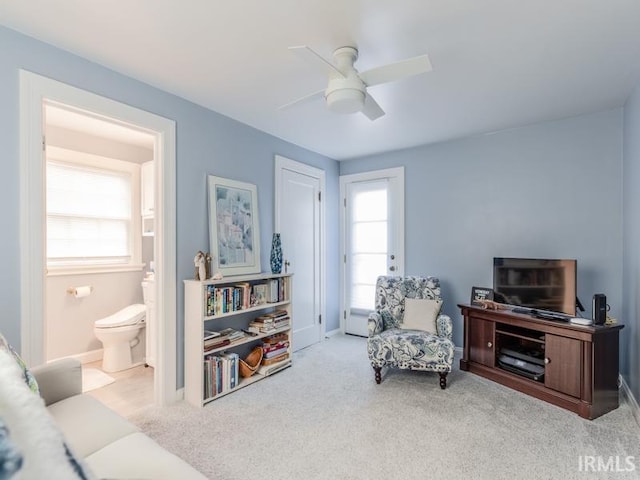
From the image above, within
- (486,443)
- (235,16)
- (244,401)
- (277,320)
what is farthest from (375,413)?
(235,16)

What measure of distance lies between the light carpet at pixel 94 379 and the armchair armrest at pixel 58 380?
1.40 meters

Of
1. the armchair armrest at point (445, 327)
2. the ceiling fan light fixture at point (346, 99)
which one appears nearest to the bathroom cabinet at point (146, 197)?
the ceiling fan light fixture at point (346, 99)

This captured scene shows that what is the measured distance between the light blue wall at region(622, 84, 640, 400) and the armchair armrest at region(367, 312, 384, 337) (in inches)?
74.5

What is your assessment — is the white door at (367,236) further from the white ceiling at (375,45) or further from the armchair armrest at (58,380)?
the armchair armrest at (58,380)

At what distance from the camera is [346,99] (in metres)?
1.87

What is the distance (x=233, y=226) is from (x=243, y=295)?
643 mm

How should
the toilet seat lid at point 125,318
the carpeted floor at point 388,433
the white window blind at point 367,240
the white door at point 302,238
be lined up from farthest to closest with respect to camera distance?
the white window blind at point 367,240
the white door at point 302,238
the toilet seat lid at point 125,318
the carpeted floor at point 388,433

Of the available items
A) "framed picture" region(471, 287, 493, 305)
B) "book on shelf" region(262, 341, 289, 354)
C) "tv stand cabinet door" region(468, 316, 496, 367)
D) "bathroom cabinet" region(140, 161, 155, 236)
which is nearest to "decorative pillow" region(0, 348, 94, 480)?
"book on shelf" region(262, 341, 289, 354)

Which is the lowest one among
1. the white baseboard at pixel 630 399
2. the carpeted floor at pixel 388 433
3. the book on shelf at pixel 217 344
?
the carpeted floor at pixel 388 433

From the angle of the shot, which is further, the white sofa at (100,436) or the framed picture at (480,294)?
the framed picture at (480,294)

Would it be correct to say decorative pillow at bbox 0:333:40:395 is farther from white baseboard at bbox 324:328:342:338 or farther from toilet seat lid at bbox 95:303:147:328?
white baseboard at bbox 324:328:342:338

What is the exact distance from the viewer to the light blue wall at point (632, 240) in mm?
2375

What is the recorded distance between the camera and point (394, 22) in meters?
1.75

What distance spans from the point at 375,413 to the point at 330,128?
2.60 metres
